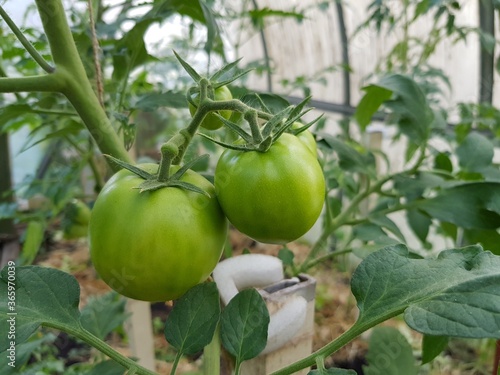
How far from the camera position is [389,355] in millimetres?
630

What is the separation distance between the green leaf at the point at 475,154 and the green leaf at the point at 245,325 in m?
0.46

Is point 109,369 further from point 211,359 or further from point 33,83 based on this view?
point 33,83

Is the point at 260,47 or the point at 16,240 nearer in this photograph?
the point at 16,240

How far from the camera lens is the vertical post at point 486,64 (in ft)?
6.49

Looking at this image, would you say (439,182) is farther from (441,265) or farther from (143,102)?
(143,102)

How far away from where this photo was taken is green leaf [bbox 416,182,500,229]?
0.56m

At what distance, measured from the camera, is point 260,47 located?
151 inches

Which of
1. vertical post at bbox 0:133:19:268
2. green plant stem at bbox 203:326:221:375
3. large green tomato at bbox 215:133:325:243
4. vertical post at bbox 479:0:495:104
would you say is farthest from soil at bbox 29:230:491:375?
vertical post at bbox 479:0:495:104

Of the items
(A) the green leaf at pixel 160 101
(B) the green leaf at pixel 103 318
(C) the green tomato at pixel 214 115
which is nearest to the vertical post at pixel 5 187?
(B) the green leaf at pixel 103 318

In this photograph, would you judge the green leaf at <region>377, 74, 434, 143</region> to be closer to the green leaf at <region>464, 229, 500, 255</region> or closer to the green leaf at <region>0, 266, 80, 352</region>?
the green leaf at <region>464, 229, 500, 255</region>

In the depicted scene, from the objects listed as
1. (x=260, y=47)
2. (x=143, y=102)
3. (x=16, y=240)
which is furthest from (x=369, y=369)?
(x=260, y=47)

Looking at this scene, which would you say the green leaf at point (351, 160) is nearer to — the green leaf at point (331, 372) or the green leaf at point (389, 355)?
the green leaf at point (389, 355)

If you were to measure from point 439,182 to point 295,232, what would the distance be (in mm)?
362

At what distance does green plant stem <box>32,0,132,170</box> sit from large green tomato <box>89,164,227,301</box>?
0.30ft
